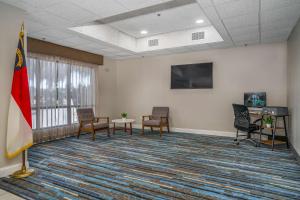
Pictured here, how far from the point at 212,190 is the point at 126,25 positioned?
14.5 feet

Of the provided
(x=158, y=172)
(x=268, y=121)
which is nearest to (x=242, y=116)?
(x=268, y=121)

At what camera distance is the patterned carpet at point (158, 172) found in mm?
2523

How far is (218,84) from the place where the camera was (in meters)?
6.07

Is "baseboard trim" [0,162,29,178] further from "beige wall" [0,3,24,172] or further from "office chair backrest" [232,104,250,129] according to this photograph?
"office chair backrest" [232,104,250,129]

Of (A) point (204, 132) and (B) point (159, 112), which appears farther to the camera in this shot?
(B) point (159, 112)

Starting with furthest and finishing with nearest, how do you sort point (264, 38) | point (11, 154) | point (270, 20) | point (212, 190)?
point (264, 38), point (270, 20), point (11, 154), point (212, 190)

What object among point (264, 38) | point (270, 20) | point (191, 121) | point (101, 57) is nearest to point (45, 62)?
point (101, 57)

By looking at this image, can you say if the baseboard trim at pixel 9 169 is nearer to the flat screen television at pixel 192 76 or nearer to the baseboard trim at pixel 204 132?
the baseboard trim at pixel 204 132

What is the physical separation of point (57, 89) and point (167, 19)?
3.54 meters

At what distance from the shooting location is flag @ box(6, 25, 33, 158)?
3.01m

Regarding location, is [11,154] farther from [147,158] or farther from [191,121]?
[191,121]

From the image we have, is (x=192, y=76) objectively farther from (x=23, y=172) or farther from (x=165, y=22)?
(x=23, y=172)

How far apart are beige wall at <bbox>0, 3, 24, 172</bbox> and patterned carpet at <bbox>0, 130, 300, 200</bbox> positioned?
608 millimetres

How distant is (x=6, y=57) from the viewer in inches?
120
